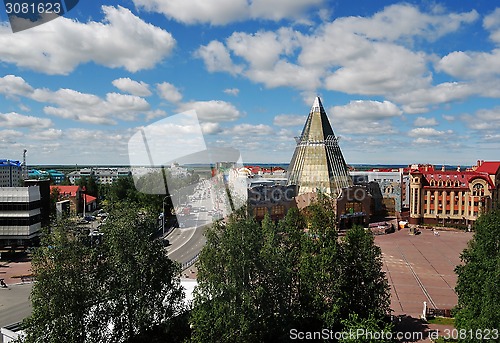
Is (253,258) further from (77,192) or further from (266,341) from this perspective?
(77,192)

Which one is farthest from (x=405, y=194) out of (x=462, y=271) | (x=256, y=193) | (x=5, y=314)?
(x=5, y=314)

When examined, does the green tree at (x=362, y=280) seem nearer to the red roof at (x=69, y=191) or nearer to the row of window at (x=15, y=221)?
the row of window at (x=15, y=221)

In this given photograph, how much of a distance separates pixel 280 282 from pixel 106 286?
678 cm

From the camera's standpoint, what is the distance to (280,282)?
1614cm

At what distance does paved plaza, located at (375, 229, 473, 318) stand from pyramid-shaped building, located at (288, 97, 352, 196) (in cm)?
1242

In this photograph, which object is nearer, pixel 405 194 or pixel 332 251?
pixel 332 251

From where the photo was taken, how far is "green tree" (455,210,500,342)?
1304cm

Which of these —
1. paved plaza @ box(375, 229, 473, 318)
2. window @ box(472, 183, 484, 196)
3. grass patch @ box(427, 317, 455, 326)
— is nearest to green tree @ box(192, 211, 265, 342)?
grass patch @ box(427, 317, 455, 326)

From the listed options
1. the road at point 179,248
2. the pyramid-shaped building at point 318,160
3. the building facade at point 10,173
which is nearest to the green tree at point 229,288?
the road at point 179,248

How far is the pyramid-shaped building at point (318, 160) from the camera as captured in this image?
58500 millimetres

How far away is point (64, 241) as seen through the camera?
44.8 feet

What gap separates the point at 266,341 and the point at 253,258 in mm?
3583

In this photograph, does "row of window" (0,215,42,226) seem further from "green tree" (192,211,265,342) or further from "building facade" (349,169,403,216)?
"building facade" (349,169,403,216)

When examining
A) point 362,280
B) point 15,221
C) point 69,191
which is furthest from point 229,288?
point 69,191
